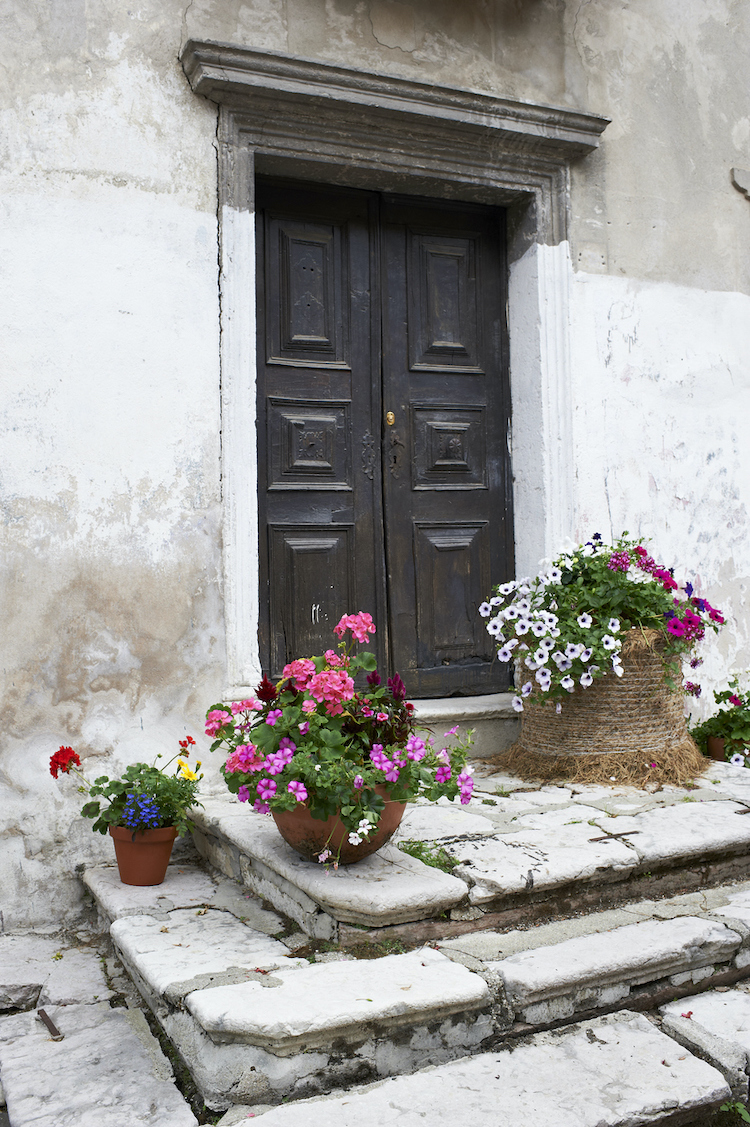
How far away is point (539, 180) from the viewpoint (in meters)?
4.30

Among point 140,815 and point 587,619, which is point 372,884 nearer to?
point 140,815

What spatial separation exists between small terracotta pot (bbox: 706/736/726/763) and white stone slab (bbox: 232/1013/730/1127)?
213 centimetres

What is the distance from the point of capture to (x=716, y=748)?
414 cm

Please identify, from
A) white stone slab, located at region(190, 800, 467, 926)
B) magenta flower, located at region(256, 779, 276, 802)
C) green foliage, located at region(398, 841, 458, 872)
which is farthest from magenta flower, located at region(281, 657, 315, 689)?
green foliage, located at region(398, 841, 458, 872)

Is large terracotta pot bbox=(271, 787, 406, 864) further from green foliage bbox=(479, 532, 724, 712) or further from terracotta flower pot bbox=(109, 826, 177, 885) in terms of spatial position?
green foliage bbox=(479, 532, 724, 712)

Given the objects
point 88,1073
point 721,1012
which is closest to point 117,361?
point 88,1073

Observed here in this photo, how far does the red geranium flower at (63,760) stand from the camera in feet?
9.69

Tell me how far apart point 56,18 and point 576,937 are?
3619 mm

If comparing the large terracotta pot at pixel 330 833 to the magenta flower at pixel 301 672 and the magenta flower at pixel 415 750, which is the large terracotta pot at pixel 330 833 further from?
the magenta flower at pixel 301 672

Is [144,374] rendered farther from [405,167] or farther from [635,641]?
[635,641]

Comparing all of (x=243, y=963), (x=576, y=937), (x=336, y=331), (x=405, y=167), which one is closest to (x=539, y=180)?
(x=405, y=167)

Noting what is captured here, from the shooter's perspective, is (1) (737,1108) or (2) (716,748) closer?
(1) (737,1108)

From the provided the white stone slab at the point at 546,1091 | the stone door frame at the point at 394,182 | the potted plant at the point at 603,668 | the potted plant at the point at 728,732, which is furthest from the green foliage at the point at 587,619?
the white stone slab at the point at 546,1091

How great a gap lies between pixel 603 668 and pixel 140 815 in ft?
5.80
